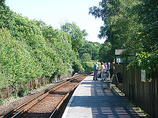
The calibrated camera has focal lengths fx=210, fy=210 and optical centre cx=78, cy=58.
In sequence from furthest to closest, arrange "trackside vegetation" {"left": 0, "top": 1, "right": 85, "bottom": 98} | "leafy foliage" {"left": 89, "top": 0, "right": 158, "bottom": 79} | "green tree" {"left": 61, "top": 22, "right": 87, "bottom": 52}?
"green tree" {"left": 61, "top": 22, "right": 87, "bottom": 52} → "trackside vegetation" {"left": 0, "top": 1, "right": 85, "bottom": 98} → "leafy foliage" {"left": 89, "top": 0, "right": 158, "bottom": 79}

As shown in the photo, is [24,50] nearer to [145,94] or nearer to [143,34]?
[143,34]

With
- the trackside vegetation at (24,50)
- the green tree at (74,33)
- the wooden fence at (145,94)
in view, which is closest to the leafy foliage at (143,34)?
the wooden fence at (145,94)

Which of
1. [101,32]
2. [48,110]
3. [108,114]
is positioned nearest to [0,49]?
[48,110]

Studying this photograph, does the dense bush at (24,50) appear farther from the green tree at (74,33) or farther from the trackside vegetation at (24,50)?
the green tree at (74,33)

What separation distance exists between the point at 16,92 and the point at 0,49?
372cm

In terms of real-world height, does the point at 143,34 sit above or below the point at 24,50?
above

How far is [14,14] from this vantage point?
26859 mm

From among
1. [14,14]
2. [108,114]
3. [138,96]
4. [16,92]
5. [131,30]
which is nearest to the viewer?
[108,114]

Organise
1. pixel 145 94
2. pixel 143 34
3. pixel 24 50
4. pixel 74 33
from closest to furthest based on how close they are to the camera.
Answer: pixel 145 94 → pixel 143 34 → pixel 24 50 → pixel 74 33

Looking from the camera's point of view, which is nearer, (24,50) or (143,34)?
(143,34)

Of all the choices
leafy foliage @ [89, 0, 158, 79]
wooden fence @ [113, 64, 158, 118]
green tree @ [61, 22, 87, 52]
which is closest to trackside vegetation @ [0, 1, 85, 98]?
wooden fence @ [113, 64, 158, 118]

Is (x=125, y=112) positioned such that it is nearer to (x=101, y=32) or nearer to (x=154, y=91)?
(x=154, y=91)

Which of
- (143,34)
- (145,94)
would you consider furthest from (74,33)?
(145,94)

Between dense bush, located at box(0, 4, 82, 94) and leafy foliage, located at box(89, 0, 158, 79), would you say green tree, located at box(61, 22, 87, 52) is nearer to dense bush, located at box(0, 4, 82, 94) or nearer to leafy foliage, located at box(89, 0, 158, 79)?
dense bush, located at box(0, 4, 82, 94)
